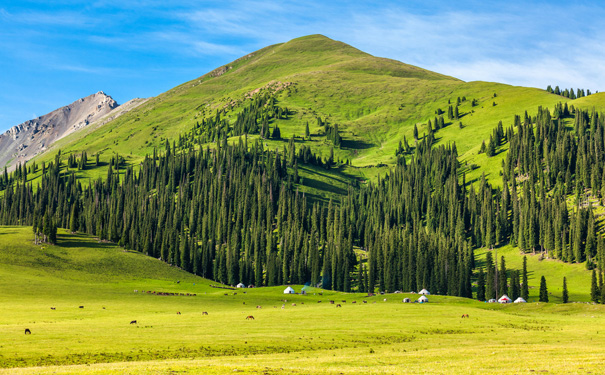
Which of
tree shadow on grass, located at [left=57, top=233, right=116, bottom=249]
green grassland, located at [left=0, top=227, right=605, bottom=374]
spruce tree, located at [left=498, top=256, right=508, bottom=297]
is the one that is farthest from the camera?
tree shadow on grass, located at [left=57, top=233, right=116, bottom=249]

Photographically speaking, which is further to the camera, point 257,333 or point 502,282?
point 502,282

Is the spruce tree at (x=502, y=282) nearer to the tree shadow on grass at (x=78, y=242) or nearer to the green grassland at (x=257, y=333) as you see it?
the green grassland at (x=257, y=333)

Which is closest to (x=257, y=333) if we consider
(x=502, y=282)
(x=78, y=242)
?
(x=502, y=282)

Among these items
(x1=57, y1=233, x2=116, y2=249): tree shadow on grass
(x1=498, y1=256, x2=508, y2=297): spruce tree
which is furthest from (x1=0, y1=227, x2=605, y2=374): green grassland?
(x1=498, y1=256, x2=508, y2=297): spruce tree

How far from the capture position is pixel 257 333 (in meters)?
62.7

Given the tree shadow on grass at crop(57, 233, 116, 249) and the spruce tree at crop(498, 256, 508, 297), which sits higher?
the tree shadow on grass at crop(57, 233, 116, 249)

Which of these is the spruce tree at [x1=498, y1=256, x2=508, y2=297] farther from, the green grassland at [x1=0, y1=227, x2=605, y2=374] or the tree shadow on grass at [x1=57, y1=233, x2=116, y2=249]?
the tree shadow on grass at [x1=57, y1=233, x2=116, y2=249]

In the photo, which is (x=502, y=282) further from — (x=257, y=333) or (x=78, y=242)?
(x=78, y=242)

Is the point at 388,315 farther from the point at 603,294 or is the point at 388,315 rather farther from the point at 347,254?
the point at 347,254

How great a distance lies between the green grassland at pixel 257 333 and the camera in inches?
1527

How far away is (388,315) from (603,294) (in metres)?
73.5

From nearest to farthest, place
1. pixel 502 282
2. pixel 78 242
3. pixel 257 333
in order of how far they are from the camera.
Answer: pixel 257 333, pixel 502 282, pixel 78 242

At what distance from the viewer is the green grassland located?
127 feet

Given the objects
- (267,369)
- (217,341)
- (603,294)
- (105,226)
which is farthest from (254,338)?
(105,226)
